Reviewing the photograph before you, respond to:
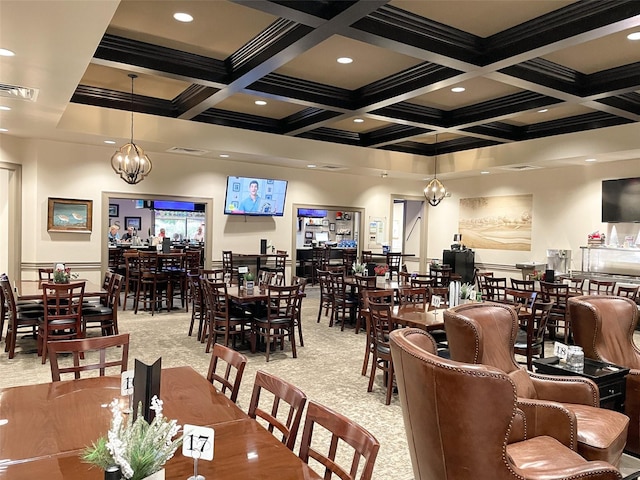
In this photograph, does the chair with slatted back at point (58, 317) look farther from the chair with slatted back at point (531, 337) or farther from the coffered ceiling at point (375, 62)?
the chair with slatted back at point (531, 337)

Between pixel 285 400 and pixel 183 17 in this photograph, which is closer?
pixel 285 400

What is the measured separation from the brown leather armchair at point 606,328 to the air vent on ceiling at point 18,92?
18.1ft

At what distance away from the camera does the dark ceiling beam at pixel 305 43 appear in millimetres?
3645

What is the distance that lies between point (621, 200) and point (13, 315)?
31.3ft

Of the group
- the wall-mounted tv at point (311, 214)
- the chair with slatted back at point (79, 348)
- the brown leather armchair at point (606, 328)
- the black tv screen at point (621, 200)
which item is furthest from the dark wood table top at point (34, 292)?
the wall-mounted tv at point (311, 214)

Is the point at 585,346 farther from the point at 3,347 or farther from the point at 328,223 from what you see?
the point at 328,223

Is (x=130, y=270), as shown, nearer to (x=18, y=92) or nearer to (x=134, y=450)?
(x=18, y=92)

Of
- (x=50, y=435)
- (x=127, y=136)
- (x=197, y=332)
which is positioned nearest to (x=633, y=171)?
(x=197, y=332)

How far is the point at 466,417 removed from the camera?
2.02 metres

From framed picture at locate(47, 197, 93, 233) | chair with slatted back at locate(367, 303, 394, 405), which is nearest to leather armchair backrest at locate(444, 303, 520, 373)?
chair with slatted back at locate(367, 303, 394, 405)

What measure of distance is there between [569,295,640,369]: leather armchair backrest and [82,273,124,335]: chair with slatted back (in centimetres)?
484

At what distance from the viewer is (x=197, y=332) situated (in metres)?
6.71

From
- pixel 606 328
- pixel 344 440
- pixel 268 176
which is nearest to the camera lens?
pixel 344 440

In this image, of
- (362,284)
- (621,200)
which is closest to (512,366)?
(362,284)
